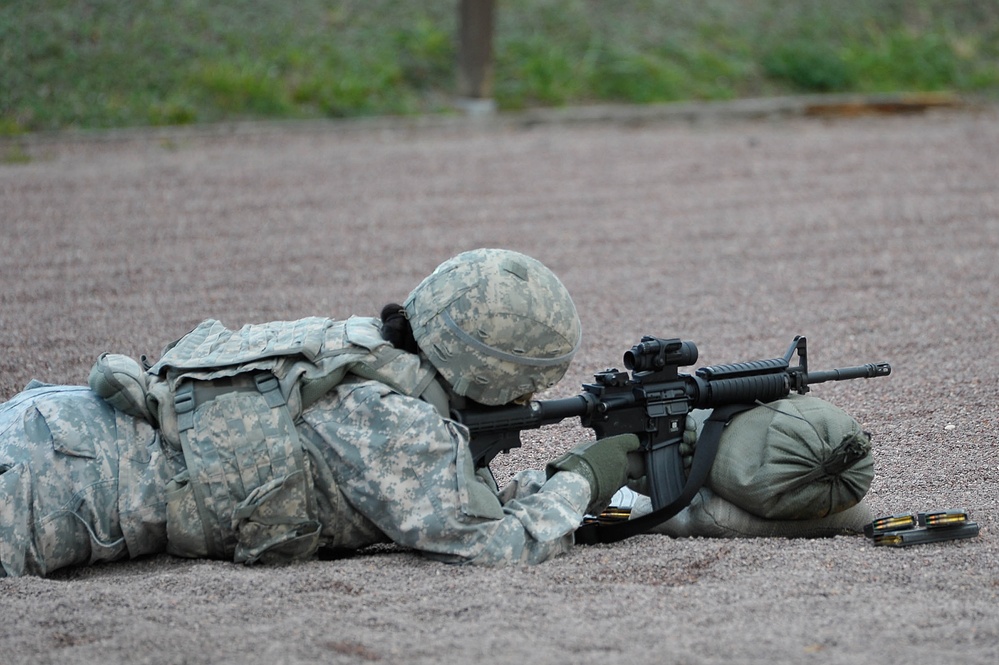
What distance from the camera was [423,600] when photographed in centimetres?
359

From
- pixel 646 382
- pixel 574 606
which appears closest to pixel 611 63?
pixel 646 382

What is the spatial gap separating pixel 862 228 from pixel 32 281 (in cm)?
599

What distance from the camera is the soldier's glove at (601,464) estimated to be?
416 cm

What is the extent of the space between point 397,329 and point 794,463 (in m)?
1.42

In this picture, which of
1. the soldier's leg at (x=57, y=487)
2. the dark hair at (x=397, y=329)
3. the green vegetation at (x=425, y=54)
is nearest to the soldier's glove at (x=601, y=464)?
the dark hair at (x=397, y=329)

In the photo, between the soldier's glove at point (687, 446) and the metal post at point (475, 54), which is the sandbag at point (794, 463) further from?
the metal post at point (475, 54)

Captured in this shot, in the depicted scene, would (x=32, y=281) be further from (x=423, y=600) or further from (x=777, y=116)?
(x=777, y=116)

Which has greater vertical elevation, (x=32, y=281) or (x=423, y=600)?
(x=32, y=281)

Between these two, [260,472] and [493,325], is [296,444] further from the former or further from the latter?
[493,325]

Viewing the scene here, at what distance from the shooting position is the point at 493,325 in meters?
3.88

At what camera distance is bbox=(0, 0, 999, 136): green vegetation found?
1174 centimetres

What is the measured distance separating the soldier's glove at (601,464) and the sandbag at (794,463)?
13.1 inches

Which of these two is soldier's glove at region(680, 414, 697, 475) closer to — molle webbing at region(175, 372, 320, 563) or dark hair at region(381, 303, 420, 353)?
dark hair at region(381, 303, 420, 353)

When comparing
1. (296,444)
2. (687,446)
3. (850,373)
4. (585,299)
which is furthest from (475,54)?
(296,444)
